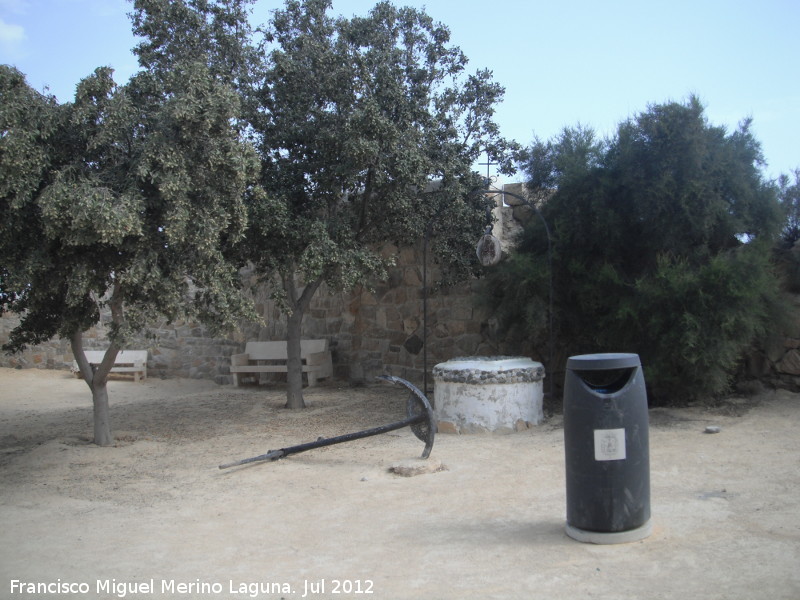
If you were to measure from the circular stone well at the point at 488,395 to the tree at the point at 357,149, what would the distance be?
200 centimetres

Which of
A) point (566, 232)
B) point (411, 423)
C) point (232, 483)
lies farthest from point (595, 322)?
point (232, 483)

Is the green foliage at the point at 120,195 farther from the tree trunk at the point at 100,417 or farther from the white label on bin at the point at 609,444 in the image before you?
the white label on bin at the point at 609,444

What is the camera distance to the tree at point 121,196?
589 cm

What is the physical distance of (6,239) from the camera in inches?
244

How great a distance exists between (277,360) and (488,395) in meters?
6.32

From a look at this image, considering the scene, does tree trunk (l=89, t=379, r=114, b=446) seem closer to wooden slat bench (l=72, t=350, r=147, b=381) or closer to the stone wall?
the stone wall

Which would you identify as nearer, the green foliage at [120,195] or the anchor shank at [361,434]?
the green foliage at [120,195]

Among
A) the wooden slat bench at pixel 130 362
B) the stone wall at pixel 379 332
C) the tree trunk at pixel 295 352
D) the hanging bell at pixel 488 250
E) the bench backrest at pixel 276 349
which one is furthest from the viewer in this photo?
the wooden slat bench at pixel 130 362

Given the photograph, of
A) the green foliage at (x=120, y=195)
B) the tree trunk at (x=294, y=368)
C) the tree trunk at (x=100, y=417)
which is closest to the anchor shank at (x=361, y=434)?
the green foliage at (x=120, y=195)

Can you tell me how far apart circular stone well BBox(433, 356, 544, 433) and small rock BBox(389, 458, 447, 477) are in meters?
1.42

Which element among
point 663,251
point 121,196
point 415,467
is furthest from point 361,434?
point 663,251

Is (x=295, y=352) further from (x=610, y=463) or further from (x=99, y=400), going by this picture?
(x=610, y=463)

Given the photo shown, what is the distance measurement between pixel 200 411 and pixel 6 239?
471cm

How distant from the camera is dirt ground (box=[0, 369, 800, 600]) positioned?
3.50 metres
